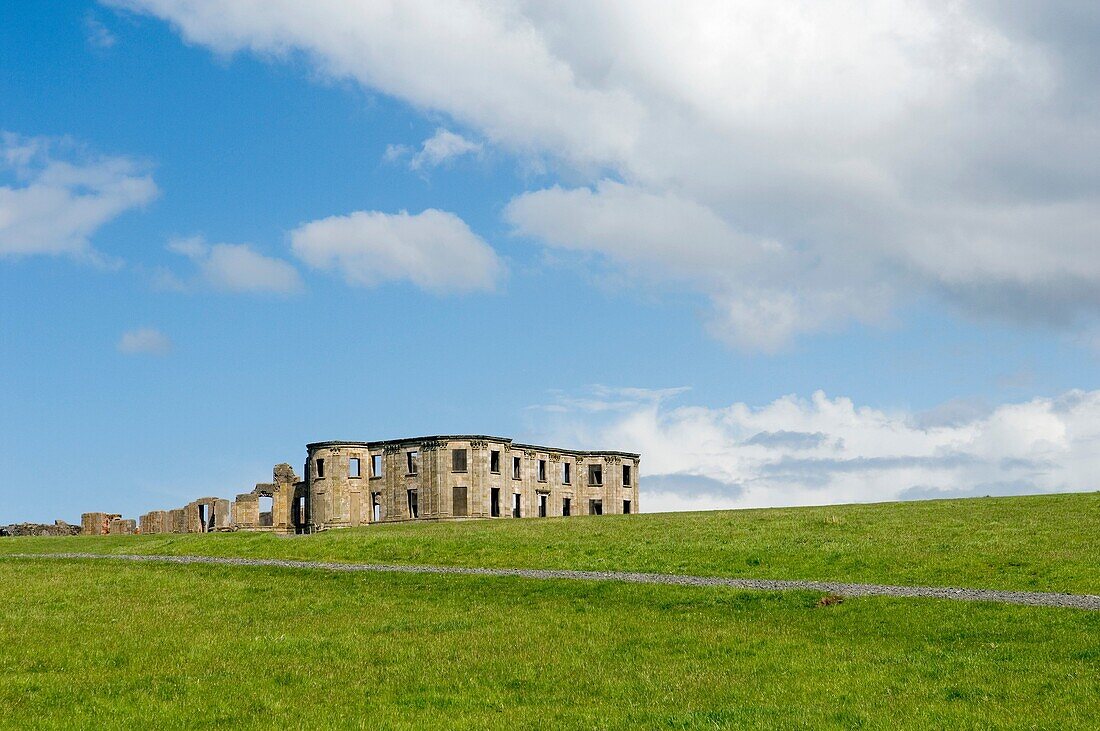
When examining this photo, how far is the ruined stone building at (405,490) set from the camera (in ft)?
334

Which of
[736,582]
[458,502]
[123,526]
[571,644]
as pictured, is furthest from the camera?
[123,526]

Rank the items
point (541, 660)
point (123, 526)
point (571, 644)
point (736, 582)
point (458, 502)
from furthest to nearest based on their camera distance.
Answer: point (123, 526) < point (458, 502) < point (736, 582) < point (571, 644) < point (541, 660)

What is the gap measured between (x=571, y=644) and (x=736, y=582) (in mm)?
12622

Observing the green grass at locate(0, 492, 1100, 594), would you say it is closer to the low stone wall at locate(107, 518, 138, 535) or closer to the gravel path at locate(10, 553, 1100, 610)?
the gravel path at locate(10, 553, 1100, 610)

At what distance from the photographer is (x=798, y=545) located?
152 ft

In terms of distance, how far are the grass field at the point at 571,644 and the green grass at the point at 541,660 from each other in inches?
3.3

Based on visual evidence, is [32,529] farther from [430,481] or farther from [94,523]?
[430,481]

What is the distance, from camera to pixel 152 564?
49.1m

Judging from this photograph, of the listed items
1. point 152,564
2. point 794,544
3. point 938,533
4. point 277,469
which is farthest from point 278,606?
point 277,469

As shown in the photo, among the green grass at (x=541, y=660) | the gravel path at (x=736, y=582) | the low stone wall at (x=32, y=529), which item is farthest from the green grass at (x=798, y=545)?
the low stone wall at (x=32, y=529)

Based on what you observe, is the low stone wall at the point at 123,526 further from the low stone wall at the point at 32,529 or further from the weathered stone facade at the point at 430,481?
the weathered stone facade at the point at 430,481

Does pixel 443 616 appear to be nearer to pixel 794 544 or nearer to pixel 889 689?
pixel 889 689

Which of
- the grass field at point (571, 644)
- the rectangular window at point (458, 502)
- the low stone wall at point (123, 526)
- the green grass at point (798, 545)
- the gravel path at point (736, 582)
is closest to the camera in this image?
the grass field at point (571, 644)

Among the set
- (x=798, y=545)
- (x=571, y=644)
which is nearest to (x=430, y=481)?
(x=798, y=545)
